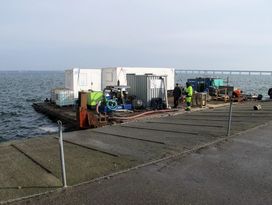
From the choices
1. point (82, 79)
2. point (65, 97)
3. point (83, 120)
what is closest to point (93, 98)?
point (65, 97)

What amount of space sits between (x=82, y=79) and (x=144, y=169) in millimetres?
20777

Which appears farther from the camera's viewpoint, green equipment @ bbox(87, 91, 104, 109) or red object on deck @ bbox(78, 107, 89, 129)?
green equipment @ bbox(87, 91, 104, 109)

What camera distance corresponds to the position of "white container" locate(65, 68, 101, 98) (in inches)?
1052

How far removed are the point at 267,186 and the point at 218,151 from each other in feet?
8.77

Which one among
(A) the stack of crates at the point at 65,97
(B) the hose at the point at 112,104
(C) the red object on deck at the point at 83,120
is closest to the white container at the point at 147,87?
(B) the hose at the point at 112,104

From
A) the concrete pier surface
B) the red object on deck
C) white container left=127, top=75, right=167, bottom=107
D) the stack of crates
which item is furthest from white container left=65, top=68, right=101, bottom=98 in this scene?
the concrete pier surface

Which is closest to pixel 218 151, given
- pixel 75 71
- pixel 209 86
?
pixel 75 71

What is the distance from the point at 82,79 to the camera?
2720 cm

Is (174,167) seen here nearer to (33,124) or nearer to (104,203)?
(104,203)

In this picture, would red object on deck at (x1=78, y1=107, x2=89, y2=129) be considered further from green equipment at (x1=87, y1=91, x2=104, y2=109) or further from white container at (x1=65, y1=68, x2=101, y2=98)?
white container at (x1=65, y1=68, x2=101, y2=98)

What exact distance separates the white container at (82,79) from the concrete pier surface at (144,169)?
15.7 metres

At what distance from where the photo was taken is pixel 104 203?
5.45m

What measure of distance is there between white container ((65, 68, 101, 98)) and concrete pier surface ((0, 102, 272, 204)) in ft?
51.5

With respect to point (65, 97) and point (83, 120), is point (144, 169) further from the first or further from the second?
point (65, 97)
